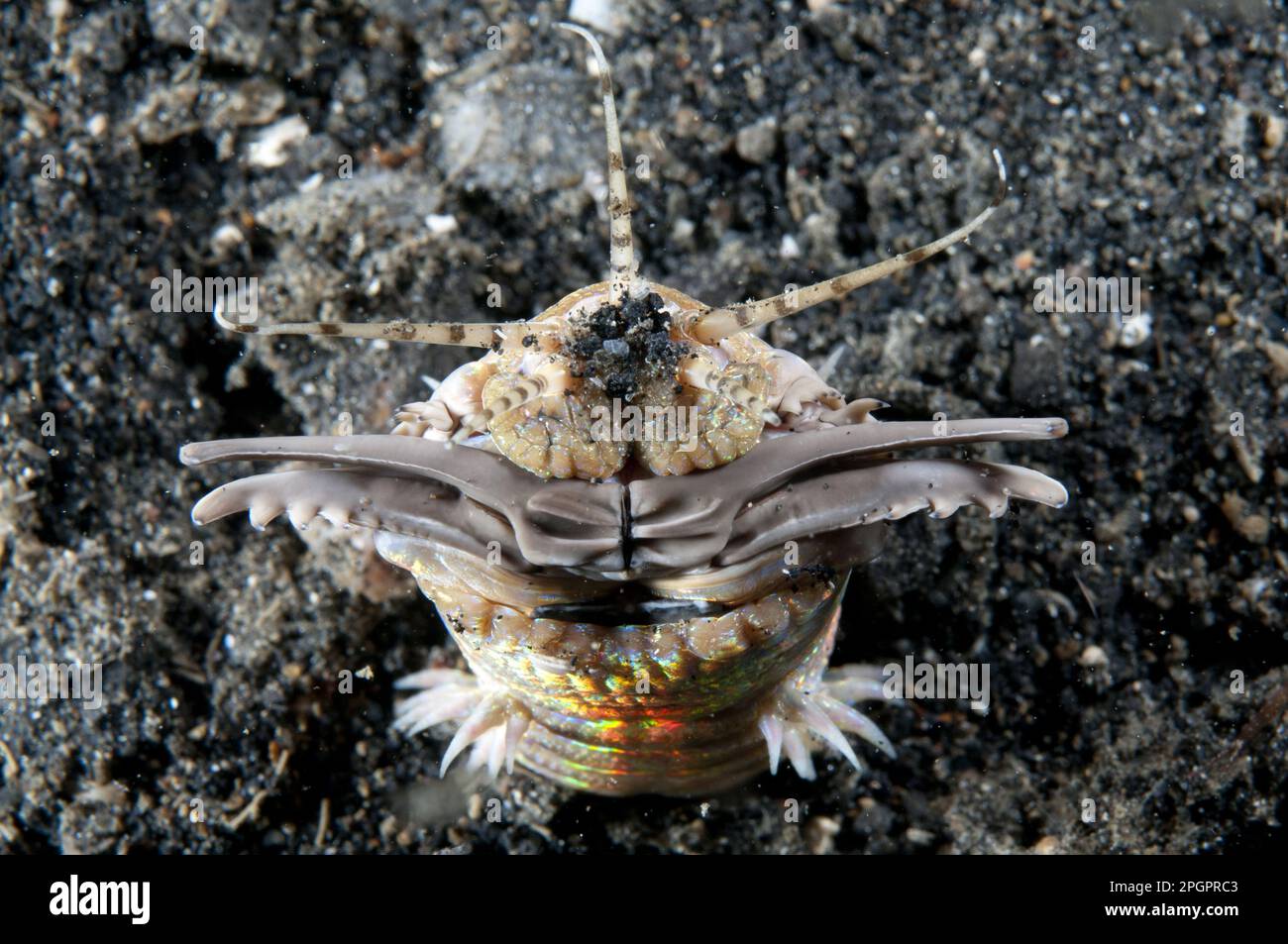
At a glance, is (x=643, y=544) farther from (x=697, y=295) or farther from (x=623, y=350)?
(x=697, y=295)

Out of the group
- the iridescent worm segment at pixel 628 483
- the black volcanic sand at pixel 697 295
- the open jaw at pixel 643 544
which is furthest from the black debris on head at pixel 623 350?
the black volcanic sand at pixel 697 295

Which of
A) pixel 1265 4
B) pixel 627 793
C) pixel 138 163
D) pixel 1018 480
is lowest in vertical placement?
pixel 627 793

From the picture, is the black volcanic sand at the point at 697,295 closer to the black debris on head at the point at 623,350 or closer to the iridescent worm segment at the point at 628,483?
the iridescent worm segment at the point at 628,483

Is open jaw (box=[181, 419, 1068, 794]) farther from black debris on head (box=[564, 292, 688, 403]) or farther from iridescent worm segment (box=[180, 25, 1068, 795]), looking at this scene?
black debris on head (box=[564, 292, 688, 403])

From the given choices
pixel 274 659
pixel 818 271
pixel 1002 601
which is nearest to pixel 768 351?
pixel 818 271

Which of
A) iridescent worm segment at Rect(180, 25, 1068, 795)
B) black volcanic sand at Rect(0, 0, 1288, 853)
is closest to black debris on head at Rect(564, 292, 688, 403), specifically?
iridescent worm segment at Rect(180, 25, 1068, 795)

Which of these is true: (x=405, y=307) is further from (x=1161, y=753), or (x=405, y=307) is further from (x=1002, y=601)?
(x=1161, y=753)
